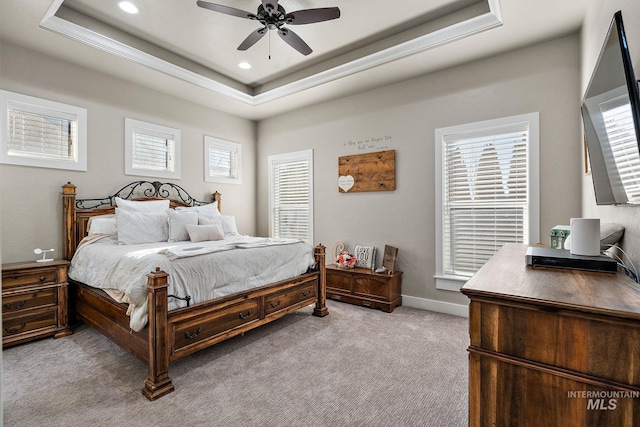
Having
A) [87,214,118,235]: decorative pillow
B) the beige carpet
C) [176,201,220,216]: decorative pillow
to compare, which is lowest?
the beige carpet

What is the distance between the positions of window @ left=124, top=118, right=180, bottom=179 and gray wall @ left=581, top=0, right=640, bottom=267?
4577 mm

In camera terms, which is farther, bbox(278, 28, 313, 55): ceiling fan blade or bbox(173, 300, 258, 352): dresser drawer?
bbox(278, 28, 313, 55): ceiling fan blade

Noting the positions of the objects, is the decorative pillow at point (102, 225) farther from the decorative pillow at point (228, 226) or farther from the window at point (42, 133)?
the decorative pillow at point (228, 226)

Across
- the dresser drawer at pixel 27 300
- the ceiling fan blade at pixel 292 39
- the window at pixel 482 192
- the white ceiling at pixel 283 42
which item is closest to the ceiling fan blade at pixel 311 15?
the ceiling fan blade at pixel 292 39

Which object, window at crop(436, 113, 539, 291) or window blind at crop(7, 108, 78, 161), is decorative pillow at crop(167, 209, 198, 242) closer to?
window blind at crop(7, 108, 78, 161)

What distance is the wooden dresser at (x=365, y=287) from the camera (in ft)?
11.9

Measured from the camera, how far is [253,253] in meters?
2.88

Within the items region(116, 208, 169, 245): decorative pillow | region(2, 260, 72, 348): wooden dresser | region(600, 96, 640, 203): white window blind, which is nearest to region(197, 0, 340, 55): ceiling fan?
region(600, 96, 640, 203): white window blind

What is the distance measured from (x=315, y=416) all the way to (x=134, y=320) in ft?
4.46

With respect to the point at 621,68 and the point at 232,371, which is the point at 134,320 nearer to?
the point at 232,371

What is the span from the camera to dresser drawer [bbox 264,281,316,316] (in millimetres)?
2977

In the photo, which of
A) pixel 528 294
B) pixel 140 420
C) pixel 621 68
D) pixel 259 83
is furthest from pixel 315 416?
pixel 259 83

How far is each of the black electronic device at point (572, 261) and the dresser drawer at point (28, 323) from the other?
13.0ft

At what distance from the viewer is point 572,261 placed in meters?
1.31
